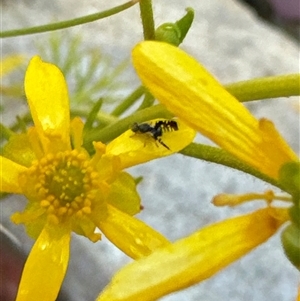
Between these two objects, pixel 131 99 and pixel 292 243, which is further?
pixel 131 99

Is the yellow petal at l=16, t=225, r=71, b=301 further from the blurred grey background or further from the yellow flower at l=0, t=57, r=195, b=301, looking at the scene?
the blurred grey background

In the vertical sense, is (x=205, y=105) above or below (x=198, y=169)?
above

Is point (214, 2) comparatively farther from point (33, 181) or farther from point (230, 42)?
point (33, 181)

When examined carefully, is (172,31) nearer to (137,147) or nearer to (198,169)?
(137,147)

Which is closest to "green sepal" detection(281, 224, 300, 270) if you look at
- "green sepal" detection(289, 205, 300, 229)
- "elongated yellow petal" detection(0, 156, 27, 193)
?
"green sepal" detection(289, 205, 300, 229)

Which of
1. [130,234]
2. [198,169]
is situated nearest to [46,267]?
[130,234]
